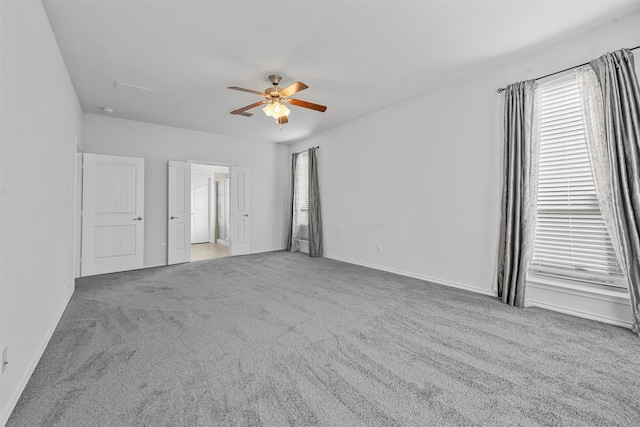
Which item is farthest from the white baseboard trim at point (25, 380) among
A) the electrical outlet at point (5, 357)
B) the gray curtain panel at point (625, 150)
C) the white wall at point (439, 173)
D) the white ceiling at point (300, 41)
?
the gray curtain panel at point (625, 150)

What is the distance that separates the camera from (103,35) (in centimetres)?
269

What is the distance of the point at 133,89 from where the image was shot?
3850 mm

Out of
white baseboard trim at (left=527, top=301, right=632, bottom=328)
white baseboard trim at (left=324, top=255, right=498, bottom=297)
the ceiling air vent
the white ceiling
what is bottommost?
white baseboard trim at (left=324, top=255, right=498, bottom=297)

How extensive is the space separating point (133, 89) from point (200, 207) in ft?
17.5

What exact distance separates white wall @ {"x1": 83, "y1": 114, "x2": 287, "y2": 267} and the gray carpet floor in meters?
2.24

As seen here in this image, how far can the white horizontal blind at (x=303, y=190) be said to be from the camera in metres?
6.72

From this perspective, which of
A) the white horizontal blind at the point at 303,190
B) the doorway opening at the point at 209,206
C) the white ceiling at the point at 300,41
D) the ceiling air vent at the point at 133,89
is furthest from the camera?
the doorway opening at the point at 209,206

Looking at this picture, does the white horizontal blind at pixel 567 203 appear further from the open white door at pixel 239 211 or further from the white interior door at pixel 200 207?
the white interior door at pixel 200 207

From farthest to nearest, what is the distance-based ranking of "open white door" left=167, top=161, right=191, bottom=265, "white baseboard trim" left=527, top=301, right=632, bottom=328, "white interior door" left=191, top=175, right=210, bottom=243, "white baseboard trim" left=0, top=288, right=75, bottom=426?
1. "white interior door" left=191, top=175, right=210, bottom=243
2. "open white door" left=167, top=161, right=191, bottom=265
3. "white baseboard trim" left=527, top=301, right=632, bottom=328
4. "white baseboard trim" left=0, top=288, right=75, bottom=426

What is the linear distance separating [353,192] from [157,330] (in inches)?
152

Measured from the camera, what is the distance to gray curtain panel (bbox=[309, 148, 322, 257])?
242 inches

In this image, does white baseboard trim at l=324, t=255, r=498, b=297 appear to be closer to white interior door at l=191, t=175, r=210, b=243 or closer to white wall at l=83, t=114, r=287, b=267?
white wall at l=83, t=114, r=287, b=267

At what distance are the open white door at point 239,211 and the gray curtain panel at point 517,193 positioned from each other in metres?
5.06

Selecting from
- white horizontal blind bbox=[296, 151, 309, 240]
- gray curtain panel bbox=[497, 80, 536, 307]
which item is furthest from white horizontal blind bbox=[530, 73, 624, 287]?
white horizontal blind bbox=[296, 151, 309, 240]
